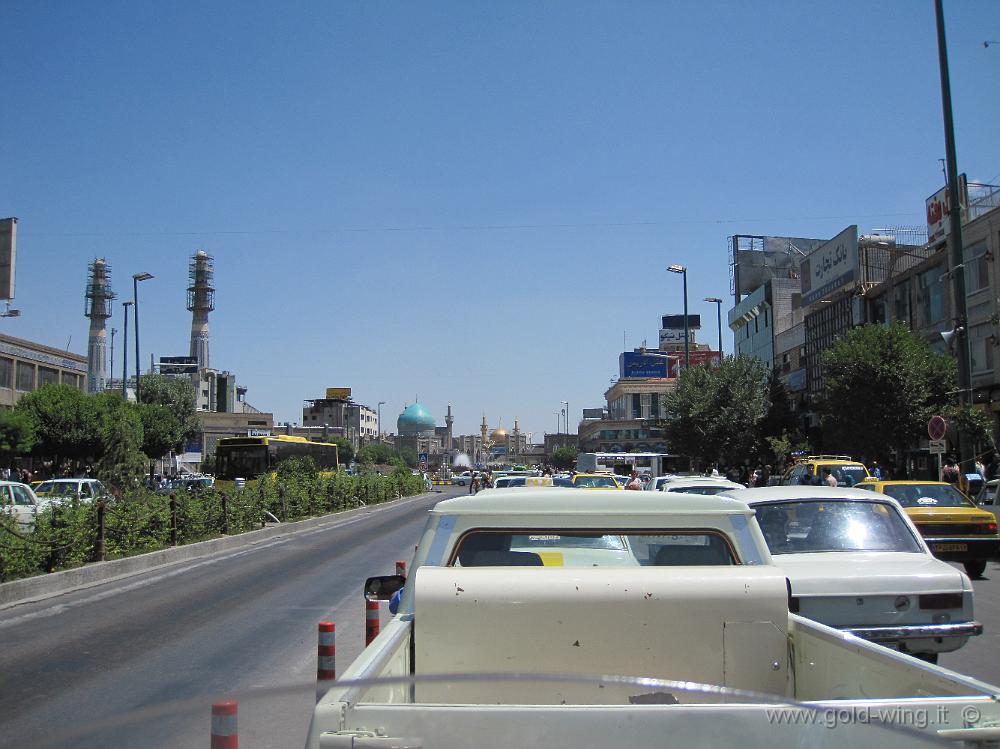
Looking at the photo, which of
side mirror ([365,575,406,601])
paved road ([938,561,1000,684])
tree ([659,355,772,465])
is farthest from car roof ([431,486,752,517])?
tree ([659,355,772,465])

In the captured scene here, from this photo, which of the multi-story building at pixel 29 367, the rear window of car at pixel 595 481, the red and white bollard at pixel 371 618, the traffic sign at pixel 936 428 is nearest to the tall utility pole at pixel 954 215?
the traffic sign at pixel 936 428

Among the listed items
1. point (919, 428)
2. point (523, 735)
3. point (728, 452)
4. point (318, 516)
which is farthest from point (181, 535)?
point (728, 452)

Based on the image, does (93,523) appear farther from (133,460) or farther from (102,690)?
(102,690)

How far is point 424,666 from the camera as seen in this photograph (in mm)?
3678

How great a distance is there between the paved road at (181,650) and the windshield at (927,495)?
4.08 ft

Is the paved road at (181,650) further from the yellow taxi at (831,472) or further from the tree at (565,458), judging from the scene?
the tree at (565,458)

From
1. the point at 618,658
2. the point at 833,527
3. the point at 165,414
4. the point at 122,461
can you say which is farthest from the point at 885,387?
the point at 165,414

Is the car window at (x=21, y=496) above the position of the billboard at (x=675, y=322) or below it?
below

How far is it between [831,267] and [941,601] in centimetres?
4882

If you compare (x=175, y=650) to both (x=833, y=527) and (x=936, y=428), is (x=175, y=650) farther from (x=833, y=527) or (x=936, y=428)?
(x=936, y=428)

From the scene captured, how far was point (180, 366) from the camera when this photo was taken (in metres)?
117

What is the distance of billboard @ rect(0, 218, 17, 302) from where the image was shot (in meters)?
17.9

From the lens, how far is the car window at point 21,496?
1885 cm

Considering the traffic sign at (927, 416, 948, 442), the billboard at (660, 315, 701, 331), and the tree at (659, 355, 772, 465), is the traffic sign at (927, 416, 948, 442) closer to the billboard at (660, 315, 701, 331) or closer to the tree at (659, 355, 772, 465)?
the tree at (659, 355, 772, 465)
